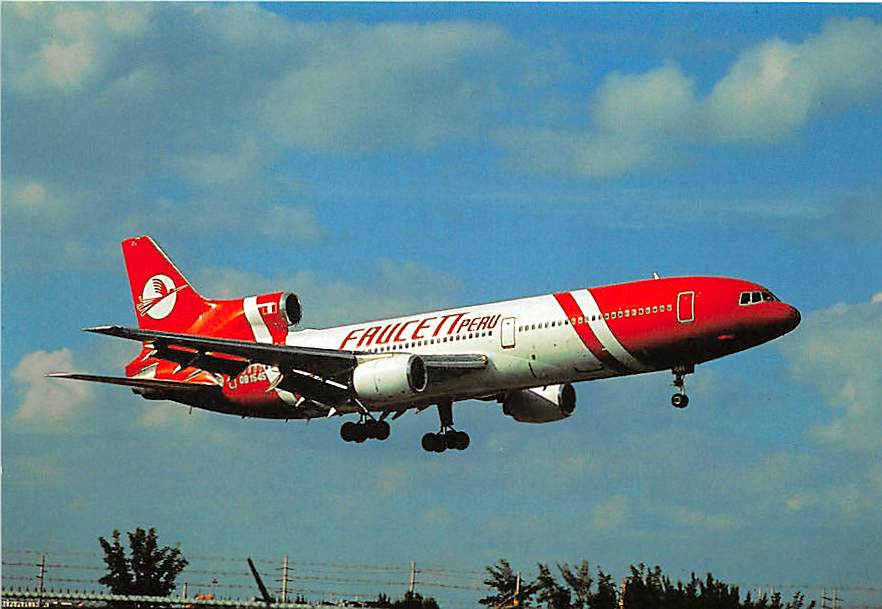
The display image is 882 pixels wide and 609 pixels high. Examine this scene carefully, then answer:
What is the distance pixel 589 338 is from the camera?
57.1 metres

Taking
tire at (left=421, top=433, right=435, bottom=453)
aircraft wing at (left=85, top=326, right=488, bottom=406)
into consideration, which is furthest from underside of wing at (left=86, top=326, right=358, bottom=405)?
tire at (left=421, top=433, right=435, bottom=453)

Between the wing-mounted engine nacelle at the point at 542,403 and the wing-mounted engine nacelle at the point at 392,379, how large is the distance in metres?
9.60

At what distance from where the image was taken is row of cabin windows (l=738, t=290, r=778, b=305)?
5556 cm

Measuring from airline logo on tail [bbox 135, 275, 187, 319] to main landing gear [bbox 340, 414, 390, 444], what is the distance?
541 inches

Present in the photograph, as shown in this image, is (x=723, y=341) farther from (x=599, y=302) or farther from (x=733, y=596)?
(x=733, y=596)

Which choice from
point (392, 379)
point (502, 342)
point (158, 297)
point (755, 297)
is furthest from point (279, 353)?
point (755, 297)

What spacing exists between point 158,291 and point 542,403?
2091cm

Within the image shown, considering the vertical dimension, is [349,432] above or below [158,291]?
below

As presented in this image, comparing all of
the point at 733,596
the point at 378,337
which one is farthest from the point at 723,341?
the point at 378,337

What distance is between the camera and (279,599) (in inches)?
1663

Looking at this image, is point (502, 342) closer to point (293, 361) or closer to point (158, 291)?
point (293, 361)

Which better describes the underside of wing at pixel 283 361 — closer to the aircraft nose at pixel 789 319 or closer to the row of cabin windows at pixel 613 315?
the row of cabin windows at pixel 613 315

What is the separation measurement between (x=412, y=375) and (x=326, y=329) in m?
9.87

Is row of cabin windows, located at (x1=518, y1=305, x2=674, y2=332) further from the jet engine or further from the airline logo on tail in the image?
the airline logo on tail
